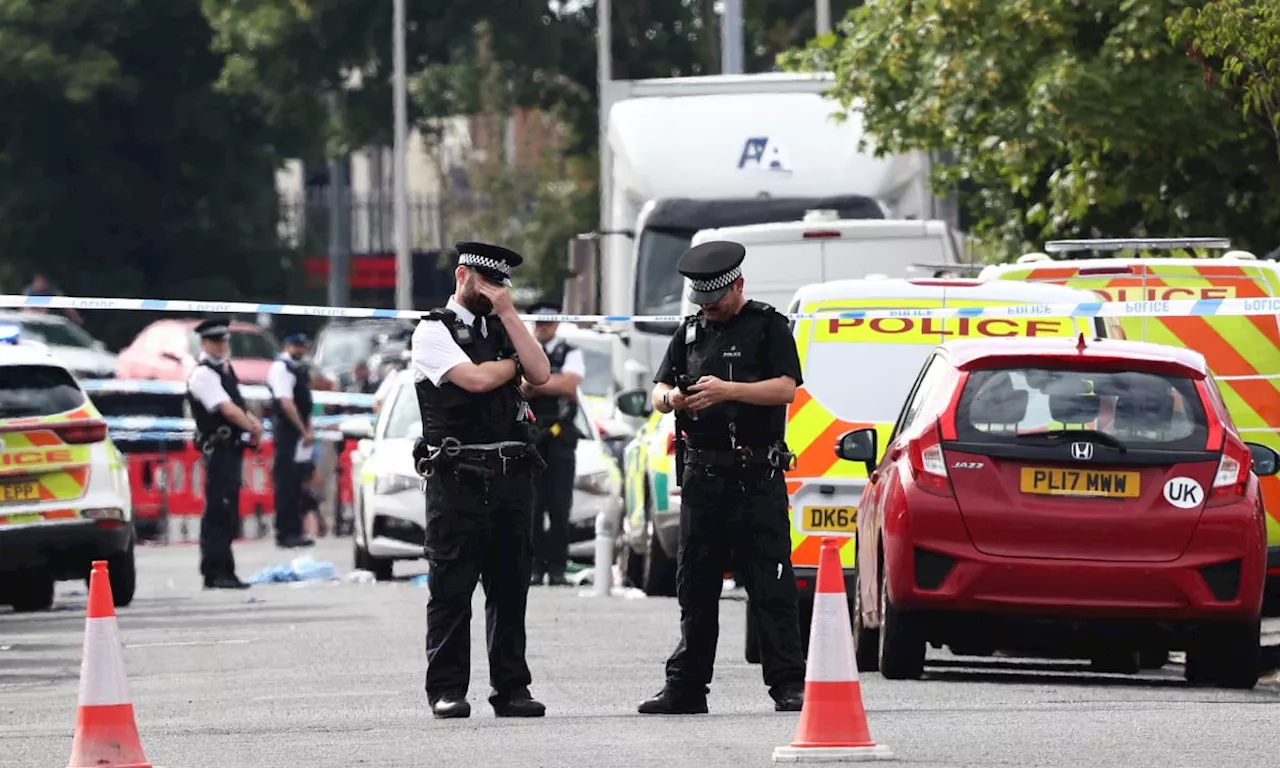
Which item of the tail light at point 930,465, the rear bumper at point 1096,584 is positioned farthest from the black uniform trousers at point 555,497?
the rear bumper at point 1096,584

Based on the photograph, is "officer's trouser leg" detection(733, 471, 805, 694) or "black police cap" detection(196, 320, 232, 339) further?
"black police cap" detection(196, 320, 232, 339)

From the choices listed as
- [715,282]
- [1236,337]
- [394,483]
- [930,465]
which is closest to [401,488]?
[394,483]

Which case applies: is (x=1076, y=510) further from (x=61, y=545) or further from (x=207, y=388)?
(x=207, y=388)

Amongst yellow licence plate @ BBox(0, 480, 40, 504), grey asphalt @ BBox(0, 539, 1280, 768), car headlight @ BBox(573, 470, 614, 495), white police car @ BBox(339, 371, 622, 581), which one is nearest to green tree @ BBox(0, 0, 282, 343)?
white police car @ BBox(339, 371, 622, 581)

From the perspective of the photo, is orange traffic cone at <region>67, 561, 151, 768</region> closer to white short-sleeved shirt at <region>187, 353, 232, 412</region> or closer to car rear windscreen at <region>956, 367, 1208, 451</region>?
car rear windscreen at <region>956, 367, 1208, 451</region>

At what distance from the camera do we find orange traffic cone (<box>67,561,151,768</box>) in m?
10.3

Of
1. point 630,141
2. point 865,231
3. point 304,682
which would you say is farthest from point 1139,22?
point 304,682

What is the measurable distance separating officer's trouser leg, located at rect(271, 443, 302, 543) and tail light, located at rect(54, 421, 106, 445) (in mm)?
8480

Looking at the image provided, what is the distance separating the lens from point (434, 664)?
12.3 meters

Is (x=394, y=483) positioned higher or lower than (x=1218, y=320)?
lower

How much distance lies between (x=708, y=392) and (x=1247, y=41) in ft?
17.2

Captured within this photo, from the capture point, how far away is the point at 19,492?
19.6 m

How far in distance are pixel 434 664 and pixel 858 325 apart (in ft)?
14.4

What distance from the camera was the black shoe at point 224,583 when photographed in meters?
22.7
